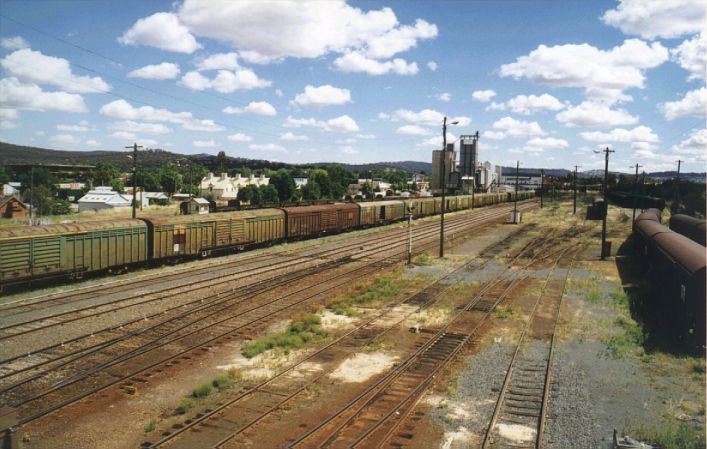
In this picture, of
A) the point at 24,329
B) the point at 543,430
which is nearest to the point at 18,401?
the point at 24,329

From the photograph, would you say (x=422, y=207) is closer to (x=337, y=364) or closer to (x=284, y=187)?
(x=337, y=364)

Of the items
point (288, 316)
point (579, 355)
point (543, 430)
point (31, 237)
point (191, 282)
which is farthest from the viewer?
point (191, 282)

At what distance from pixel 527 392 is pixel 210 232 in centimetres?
2502

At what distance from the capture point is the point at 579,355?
55.2 ft

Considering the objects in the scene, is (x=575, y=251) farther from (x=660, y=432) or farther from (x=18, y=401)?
(x=18, y=401)

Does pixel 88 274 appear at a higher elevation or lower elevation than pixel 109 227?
lower

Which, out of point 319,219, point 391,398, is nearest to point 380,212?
point 319,219

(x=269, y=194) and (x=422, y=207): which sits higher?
(x=269, y=194)

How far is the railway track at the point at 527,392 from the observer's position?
11.3 metres

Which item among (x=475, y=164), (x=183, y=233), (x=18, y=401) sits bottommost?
(x=18, y=401)

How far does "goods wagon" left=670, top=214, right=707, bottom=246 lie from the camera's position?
30855mm

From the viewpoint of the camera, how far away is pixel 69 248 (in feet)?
81.6

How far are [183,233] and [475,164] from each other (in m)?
143

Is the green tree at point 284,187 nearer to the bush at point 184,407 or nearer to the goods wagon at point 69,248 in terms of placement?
the goods wagon at point 69,248
